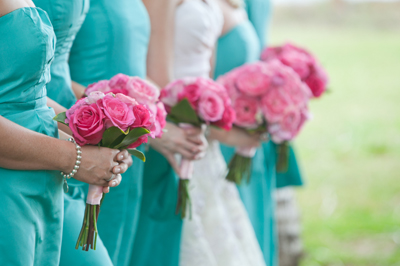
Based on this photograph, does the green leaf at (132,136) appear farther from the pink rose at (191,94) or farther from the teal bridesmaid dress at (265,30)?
the teal bridesmaid dress at (265,30)

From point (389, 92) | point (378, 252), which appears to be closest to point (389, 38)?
point (389, 92)

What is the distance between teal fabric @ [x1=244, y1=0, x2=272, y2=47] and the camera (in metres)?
3.38

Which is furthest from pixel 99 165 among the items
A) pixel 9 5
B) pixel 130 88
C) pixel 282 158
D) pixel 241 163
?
pixel 282 158

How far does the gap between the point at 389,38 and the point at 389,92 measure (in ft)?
8.40

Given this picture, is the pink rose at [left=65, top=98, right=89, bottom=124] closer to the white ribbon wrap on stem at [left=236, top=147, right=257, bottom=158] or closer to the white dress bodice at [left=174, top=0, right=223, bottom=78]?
the white dress bodice at [left=174, top=0, right=223, bottom=78]

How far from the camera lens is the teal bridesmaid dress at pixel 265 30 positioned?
3.20m

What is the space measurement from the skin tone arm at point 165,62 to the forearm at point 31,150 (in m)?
0.81

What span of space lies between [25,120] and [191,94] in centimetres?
84

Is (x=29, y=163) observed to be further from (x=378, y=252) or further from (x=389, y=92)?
(x=389, y=92)

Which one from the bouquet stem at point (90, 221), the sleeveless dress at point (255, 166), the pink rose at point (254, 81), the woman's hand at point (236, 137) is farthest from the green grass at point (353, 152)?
the bouquet stem at point (90, 221)

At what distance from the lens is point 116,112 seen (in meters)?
1.29

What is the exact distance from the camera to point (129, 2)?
1.95 m

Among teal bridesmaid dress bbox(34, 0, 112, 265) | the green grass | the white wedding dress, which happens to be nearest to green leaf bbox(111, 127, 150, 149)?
teal bridesmaid dress bbox(34, 0, 112, 265)

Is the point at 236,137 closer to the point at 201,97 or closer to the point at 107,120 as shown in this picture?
the point at 201,97
